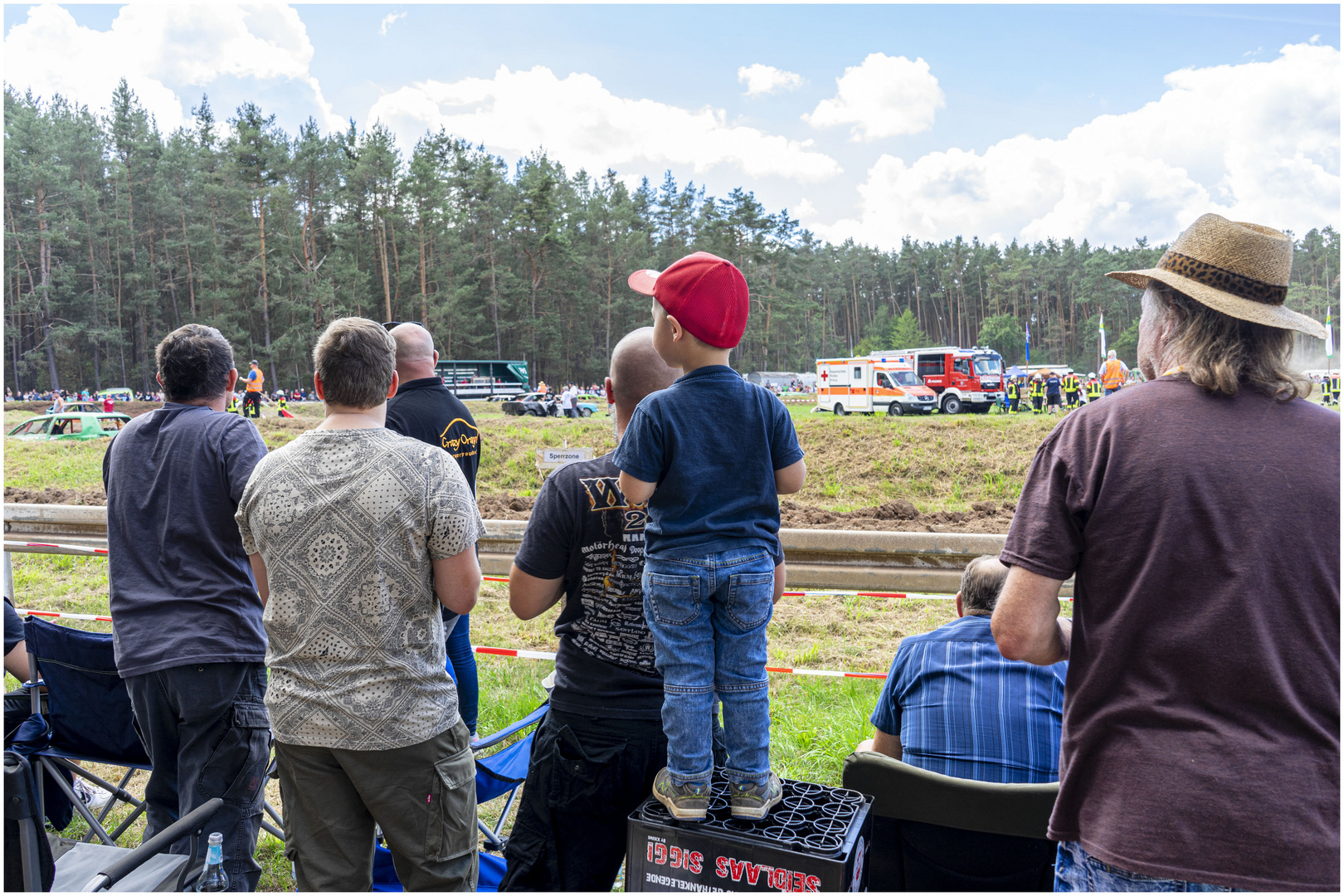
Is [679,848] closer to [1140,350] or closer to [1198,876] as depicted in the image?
[1198,876]

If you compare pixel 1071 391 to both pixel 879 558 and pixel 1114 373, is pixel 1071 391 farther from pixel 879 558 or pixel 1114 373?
pixel 879 558

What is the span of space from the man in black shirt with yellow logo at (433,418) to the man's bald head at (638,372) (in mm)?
1584

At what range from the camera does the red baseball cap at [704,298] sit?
210 cm

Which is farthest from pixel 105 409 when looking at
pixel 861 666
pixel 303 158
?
pixel 861 666

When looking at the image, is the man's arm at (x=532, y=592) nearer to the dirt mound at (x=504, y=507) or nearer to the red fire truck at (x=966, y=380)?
the dirt mound at (x=504, y=507)

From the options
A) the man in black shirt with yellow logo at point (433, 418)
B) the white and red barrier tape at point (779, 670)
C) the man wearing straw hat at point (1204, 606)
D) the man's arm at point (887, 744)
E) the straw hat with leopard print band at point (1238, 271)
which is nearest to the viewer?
the man wearing straw hat at point (1204, 606)

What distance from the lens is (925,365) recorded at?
29406 millimetres

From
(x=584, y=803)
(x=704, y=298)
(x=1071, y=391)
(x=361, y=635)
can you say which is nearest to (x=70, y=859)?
(x=361, y=635)

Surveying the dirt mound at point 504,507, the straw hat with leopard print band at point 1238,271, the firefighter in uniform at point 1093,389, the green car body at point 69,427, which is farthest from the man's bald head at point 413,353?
the firefighter in uniform at point 1093,389

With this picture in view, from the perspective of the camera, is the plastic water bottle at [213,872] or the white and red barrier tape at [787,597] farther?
the white and red barrier tape at [787,597]

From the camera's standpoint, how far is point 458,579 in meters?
2.18

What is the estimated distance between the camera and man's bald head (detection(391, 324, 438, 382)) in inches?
148

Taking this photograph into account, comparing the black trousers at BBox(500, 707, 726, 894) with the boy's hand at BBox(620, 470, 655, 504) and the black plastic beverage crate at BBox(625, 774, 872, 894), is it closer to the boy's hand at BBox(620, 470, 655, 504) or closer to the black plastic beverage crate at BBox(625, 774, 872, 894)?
the black plastic beverage crate at BBox(625, 774, 872, 894)

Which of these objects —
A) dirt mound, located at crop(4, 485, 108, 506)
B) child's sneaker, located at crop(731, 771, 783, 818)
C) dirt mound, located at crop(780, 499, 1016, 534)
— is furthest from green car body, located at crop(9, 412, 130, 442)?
child's sneaker, located at crop(731, 771, 783, 818)
